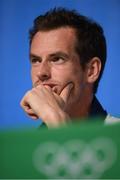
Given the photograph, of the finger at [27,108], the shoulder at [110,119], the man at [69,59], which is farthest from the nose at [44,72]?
the shoulder at [110,119]

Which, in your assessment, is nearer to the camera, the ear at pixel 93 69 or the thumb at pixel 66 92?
the thumb at pixel 66 92

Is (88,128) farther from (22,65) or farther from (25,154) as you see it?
(22,65)

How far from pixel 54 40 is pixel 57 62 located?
0.31 feet

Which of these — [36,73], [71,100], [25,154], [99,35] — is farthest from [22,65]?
[25,154]

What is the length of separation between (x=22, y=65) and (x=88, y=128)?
2.47ft

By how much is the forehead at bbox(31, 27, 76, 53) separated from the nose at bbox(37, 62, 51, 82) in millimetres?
69

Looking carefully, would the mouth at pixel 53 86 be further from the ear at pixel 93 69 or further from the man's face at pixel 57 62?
the ear at pixel 93 69

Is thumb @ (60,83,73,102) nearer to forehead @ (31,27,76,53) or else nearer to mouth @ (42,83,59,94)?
mouth @ (42,83,59,94)

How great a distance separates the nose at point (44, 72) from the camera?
1.56 metres

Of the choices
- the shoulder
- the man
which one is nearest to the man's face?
the man

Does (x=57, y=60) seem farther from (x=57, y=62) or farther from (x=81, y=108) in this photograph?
(x=81, y=108)

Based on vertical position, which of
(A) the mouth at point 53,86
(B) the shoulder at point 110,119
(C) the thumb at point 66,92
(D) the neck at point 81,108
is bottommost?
(B) the shoulder at point 110,119

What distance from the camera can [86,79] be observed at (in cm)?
Result: 165

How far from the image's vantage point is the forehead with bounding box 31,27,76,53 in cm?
161
